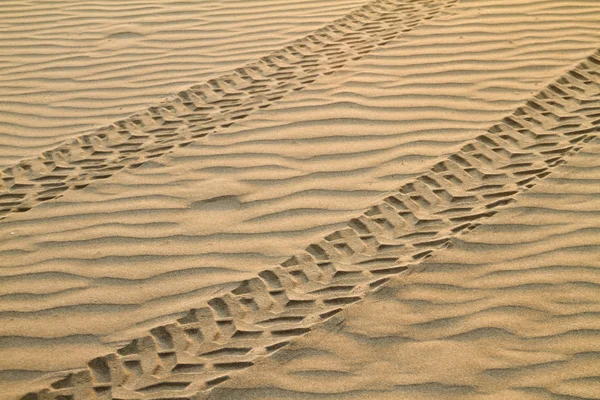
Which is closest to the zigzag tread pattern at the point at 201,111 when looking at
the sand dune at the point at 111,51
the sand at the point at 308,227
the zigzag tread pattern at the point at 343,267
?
the sand at the point at 308,227

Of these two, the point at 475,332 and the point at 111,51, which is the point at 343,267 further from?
the point at 111,51

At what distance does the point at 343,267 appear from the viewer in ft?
11.3

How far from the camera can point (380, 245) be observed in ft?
11.7

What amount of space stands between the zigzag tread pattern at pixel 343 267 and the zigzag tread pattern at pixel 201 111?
4.71 feet

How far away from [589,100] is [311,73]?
1953mm

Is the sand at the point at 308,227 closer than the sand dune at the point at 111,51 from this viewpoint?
Yes

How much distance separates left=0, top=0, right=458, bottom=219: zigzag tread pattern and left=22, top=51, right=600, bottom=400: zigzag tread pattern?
1.43m

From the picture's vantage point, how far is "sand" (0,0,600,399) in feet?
9.82

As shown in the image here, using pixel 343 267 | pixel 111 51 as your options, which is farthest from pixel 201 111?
pixel 343 267

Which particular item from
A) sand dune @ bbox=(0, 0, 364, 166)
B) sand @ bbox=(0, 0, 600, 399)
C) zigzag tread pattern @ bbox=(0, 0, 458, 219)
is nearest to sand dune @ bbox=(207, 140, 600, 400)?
sand @ bbox=(0, 0, 600, 399)

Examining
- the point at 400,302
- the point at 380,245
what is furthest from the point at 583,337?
the point at 380,245

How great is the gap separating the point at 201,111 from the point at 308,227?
5.14ft

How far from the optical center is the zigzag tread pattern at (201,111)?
4.34 m

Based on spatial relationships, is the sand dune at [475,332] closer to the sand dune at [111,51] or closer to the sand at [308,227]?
the sand at [308,227]
